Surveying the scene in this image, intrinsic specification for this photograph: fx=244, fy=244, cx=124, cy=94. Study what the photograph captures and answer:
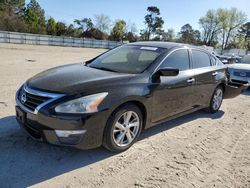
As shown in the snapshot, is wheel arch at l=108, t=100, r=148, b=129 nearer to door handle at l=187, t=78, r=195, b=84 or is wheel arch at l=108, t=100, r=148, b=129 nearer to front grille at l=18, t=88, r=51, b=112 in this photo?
front grille at l=18, t=88, r=51, b=112

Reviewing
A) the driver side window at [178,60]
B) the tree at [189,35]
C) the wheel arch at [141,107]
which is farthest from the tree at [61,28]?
the wheel arch at [141,107]

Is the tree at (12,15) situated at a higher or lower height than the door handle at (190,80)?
higher

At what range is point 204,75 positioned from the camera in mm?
5164

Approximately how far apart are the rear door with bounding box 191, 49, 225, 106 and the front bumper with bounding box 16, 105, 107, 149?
2536mm

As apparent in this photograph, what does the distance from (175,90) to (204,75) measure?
47.8 inches

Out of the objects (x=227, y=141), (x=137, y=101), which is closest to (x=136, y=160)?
(x=137, y=101)

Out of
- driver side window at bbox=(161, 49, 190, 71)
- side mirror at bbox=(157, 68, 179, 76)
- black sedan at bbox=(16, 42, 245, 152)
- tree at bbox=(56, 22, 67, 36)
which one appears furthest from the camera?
tree at bbox=(56, 22, 67, 36)

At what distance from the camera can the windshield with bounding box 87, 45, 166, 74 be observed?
407cm

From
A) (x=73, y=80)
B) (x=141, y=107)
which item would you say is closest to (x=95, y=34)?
(x=141, y=107)

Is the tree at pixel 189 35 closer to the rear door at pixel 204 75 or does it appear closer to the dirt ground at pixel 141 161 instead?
the rear door at pixel 204 75

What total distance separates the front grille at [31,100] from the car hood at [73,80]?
0.44 feet

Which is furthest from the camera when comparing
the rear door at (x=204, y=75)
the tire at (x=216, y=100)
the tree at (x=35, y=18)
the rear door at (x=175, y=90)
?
the tree at (x=35, y=18)

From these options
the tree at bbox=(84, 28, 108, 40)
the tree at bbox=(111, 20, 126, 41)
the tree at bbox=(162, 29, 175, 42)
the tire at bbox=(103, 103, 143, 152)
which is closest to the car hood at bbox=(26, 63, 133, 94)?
the tire at bbox=(103, 103, 143, 152)

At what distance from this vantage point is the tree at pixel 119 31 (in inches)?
2672
